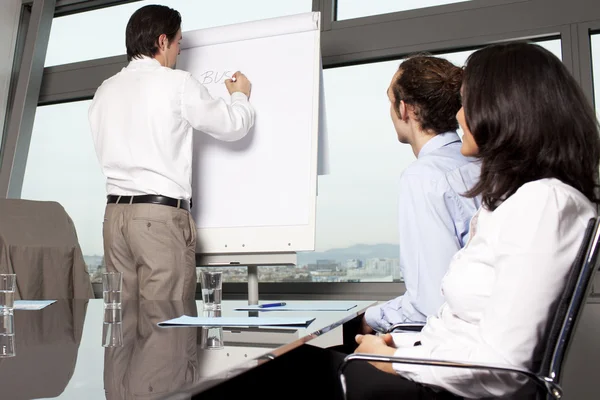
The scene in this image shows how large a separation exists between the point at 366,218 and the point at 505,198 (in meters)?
1.82

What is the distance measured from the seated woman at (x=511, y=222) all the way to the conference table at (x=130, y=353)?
0.26 meters

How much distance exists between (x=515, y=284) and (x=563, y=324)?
95 millimetres

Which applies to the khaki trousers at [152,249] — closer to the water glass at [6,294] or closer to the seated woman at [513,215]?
the water glass at [6,294]

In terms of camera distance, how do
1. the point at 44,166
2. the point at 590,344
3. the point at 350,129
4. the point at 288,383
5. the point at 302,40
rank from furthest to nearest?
the point at 44,166, the point at 350,129, the point at 302,40, the point at 590,344, the point at 288,383

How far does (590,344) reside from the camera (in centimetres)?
248

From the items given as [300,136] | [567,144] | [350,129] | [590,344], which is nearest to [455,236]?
[567,144]

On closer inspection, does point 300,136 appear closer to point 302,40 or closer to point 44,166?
point 302,40

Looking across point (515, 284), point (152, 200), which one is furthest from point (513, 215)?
point (152, 200)

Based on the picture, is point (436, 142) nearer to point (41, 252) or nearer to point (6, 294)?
point (6, 294)

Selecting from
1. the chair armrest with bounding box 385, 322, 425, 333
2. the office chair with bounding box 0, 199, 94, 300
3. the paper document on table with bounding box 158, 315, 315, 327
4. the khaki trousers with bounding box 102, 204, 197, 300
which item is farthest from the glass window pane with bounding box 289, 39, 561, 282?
the paper document on table with bounding box 158, 315, 315, 327

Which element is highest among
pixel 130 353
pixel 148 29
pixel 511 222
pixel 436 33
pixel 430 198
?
pixel 436 33

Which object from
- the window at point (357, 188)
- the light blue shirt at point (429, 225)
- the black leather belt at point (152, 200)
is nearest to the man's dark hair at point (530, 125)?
the light blue shirt at point (429, 225)

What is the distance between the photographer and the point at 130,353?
100 centimetres

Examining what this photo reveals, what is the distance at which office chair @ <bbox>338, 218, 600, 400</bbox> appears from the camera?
95cm
